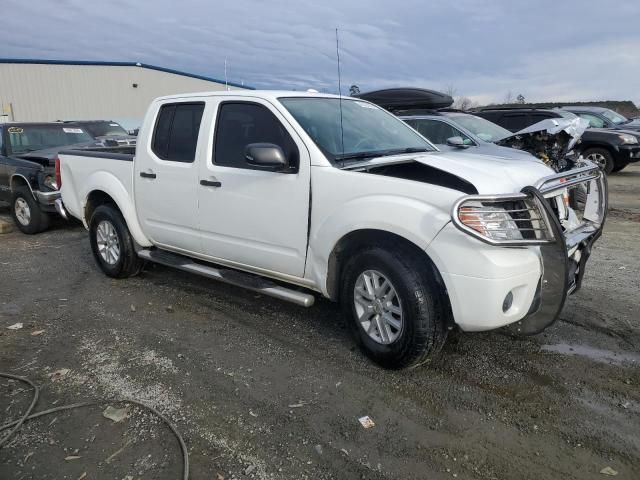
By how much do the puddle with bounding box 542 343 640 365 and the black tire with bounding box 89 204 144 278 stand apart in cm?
416

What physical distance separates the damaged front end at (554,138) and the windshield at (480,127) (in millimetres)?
869

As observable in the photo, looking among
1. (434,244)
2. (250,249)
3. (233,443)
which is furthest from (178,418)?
(434,244)

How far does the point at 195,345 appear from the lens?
4168 millimetres

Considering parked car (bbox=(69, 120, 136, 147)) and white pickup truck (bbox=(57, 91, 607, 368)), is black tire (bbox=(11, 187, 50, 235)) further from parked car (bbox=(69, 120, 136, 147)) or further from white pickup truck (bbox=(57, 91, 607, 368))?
white pickup truck (bbox=(57, 91, 607, 368))

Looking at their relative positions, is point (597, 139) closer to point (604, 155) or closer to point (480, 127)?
point (604, 155)

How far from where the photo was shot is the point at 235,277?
4453 mm

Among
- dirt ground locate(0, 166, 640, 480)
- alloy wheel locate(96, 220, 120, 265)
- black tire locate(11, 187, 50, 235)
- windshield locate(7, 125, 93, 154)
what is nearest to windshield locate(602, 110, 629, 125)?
dirt ground locate(0, 166, 640, 480)

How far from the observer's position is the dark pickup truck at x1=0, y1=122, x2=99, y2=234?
27.7 feet

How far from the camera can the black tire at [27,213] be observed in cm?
855

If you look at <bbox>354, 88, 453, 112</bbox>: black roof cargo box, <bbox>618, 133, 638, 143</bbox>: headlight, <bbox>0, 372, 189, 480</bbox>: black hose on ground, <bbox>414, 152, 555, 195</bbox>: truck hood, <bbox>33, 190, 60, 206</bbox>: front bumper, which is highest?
<bbox>354, 88, 453, 112</bbox>: black roof cargo box

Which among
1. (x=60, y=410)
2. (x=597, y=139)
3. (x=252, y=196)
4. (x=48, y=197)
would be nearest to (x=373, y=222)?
(x=252, y=196)

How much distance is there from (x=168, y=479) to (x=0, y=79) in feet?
103

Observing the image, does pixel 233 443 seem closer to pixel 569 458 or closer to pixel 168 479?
pixel 168 479

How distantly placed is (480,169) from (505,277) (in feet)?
2.66
